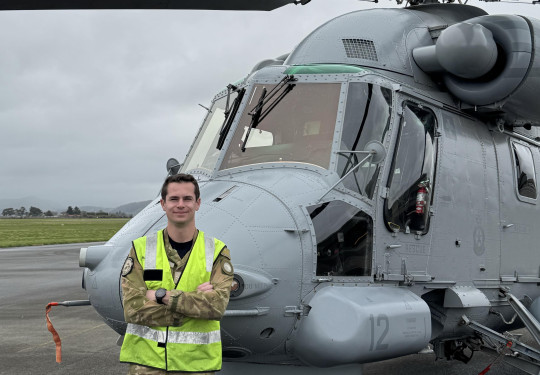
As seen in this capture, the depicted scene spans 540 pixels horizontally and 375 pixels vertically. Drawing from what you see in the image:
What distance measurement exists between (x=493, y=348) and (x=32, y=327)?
295 inches

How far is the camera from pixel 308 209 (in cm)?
431

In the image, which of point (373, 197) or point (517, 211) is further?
point (517, 211)

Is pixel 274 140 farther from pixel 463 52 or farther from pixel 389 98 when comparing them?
pixel 463 52

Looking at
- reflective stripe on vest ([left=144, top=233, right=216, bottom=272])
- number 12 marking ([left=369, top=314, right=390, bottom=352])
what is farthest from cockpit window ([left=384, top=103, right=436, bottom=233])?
reflective stripe on vest ([left=144, top=233, right=216, bottom=272])

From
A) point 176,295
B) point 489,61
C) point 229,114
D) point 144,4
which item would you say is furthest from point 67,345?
A: point 489,61

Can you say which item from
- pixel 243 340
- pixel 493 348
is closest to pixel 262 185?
pixel 243 340

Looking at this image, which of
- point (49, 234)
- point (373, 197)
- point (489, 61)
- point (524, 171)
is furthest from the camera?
point (49, 234)

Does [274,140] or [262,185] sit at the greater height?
[274,140]

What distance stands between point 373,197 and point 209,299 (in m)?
2.26

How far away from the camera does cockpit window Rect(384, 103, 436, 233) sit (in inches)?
197

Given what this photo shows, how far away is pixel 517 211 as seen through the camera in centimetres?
638

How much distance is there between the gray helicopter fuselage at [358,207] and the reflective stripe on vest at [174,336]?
0.84m

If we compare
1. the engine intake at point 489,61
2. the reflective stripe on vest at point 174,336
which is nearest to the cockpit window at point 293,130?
the engine intake at point 489,61

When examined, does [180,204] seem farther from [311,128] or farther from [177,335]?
[311,128]
